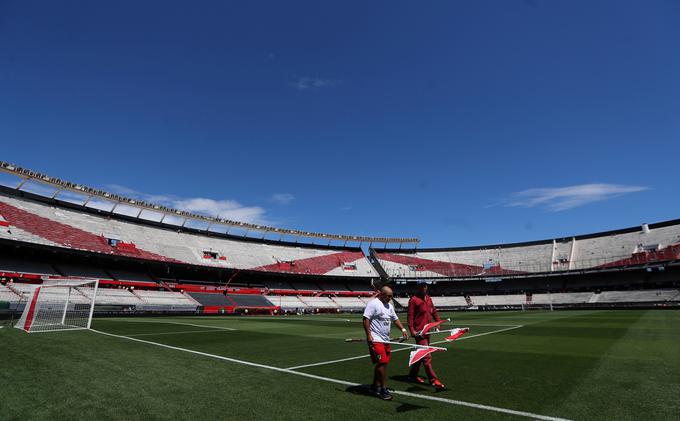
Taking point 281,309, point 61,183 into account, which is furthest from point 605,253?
point 61,183

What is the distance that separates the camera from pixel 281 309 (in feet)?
163

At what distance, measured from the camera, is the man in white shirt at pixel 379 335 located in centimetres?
617

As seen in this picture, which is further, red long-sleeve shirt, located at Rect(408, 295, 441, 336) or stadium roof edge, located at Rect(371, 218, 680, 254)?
stadium roof edge, located at Rect(371, 218, 680, 254)

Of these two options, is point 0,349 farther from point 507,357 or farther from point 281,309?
point 281,309

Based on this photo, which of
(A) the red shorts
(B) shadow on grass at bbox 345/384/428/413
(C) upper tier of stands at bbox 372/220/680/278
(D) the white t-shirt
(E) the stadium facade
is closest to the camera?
(B) shadow on grass at bbox 345/384/428/413

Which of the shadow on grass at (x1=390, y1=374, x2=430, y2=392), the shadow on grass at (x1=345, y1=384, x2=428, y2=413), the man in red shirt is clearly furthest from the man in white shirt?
the man in red shirt

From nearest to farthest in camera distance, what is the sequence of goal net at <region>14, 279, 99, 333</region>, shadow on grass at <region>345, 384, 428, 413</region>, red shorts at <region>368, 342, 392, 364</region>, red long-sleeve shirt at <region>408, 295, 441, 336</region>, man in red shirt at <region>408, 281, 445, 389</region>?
1. shadow on grass at <region>345, 384, 428, 413</region>
2. red shorts at <region>368, 342, 392, 364</region>
3. man in red shirt at <region>408, 281, 445, 389</region>
4. red long-sleeve shirt at <region>408, 295, 441, 336</region>
5. goal net at <region>14, 279, 99, 333</region>

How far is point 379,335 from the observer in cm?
643

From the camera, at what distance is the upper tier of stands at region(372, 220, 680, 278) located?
56438 mm

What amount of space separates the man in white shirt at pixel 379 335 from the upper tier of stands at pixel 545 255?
63.9 meters

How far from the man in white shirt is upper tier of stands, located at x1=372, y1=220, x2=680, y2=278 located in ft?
210

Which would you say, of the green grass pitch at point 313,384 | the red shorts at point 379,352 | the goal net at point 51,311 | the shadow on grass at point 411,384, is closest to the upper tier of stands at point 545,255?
the green grass pitch at point 313,384

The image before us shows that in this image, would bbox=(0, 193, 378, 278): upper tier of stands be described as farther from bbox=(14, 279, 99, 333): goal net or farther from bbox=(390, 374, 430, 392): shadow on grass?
bbox=(390, 374, 430, 392): shadow on grass

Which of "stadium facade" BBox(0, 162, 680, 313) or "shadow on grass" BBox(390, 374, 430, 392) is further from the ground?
"stadium facade" BBox(0, 162, 680, 313)
